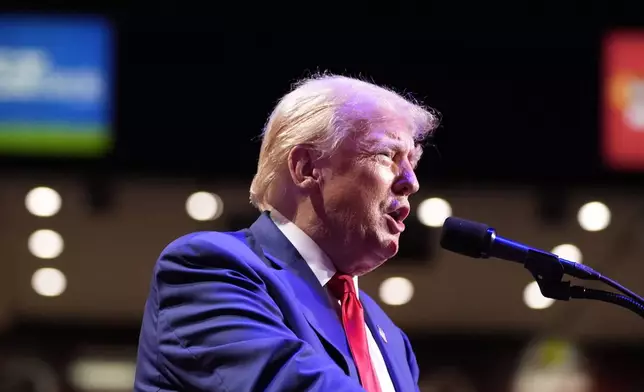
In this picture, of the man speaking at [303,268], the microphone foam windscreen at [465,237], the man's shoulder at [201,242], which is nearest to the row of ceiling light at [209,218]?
the man speaking at [303,268]

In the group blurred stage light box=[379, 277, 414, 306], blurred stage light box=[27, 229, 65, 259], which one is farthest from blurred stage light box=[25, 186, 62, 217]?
blurred stage light box=[379, 277, 414, 306]

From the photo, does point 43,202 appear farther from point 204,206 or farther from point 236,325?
point 236,325

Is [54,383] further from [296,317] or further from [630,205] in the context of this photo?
[296,317]

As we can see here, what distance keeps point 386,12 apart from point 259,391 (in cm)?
391

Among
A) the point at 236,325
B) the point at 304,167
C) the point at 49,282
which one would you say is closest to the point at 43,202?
the point at 49,282

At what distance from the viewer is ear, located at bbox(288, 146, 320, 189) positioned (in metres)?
1.97

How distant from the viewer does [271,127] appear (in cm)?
204

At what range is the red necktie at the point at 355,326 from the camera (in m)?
1.77

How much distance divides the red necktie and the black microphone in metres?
0.24

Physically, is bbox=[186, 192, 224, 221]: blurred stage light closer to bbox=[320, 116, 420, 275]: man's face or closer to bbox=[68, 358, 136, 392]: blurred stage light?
bbox=[68, 358, 136, 392]: blurred stage light

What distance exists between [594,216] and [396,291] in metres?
1.37

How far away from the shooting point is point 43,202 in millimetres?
5906

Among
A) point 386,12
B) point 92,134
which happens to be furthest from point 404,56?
point 92,134

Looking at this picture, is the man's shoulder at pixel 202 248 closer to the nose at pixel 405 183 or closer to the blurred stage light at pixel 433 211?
the nose at pixel 405 183
